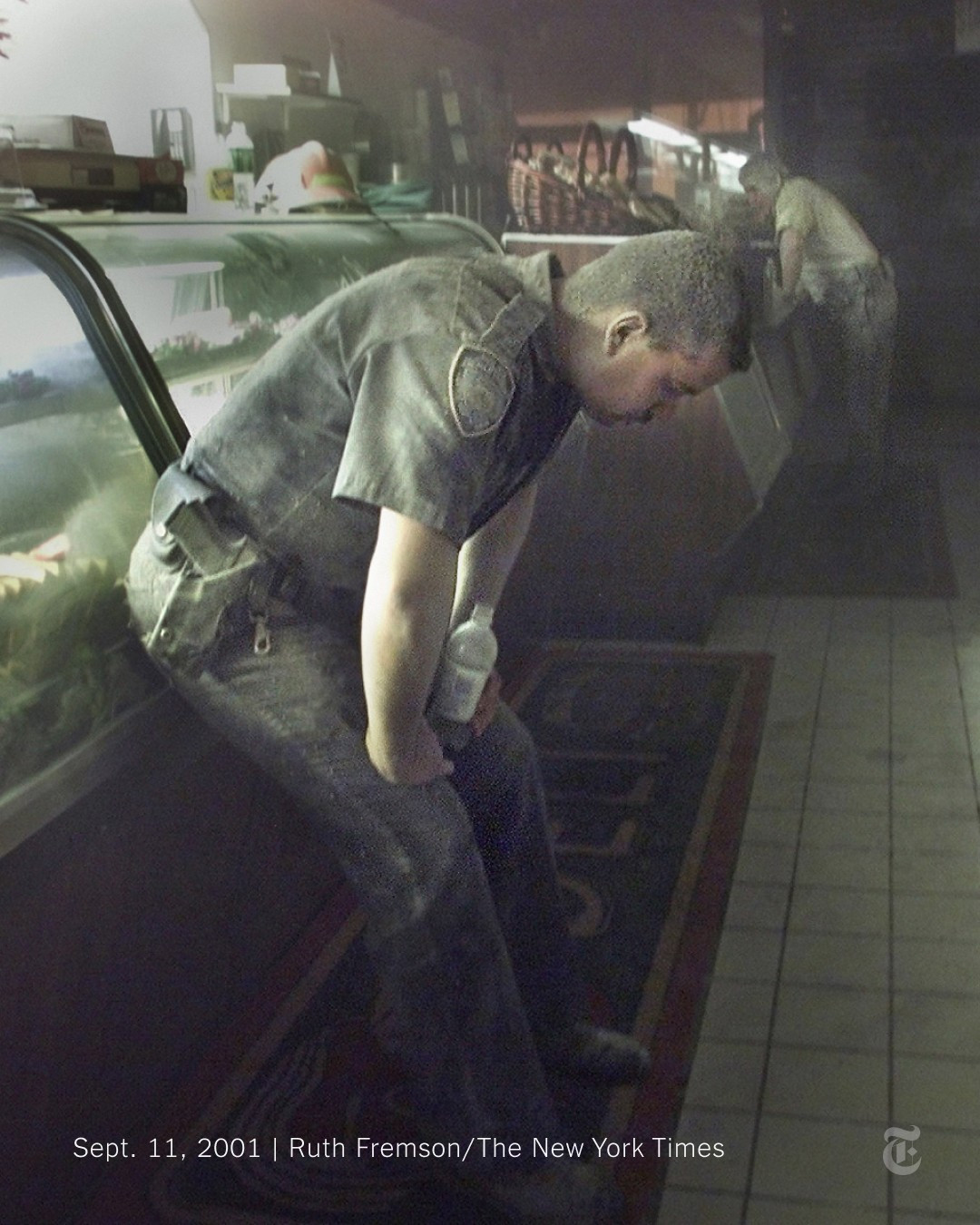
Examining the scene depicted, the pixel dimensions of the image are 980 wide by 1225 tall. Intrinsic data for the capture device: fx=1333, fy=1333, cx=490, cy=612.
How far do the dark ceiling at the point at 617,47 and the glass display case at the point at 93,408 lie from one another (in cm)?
20

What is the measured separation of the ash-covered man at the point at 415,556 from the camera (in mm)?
1234

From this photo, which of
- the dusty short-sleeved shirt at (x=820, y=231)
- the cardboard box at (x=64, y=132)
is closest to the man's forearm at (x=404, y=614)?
the dusty short-sleeved shirt at (x=820, y=231)

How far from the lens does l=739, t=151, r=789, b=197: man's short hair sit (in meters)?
1.56

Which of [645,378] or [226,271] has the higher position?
[226,271]

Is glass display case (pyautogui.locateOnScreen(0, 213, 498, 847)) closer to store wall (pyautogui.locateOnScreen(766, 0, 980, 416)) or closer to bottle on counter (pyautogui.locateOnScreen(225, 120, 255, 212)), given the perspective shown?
bottle on counter (pyautogui.locateOnScreen(225, 120, 255, 212))

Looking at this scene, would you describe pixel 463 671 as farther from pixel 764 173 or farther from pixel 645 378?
pixel 764 173

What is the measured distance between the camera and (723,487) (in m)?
1.80

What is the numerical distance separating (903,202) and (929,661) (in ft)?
2.17

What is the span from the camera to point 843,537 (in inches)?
70.4

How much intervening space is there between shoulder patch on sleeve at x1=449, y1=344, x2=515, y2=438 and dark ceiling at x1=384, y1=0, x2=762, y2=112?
54 cm

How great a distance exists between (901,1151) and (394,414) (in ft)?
3.26

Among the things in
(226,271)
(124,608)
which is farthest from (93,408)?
(226,271)

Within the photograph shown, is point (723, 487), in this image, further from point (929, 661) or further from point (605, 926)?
point (605, 926)

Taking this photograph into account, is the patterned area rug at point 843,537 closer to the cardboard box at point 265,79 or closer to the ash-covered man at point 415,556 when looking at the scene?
the ash-covered man at point 415,556
